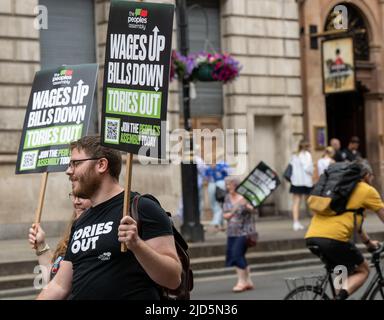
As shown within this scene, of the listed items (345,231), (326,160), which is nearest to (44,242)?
(345,231)

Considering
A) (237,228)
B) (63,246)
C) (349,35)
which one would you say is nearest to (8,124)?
(237,228)

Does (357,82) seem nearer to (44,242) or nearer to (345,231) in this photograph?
(345,231)

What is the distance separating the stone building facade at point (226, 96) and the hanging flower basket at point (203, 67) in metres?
3.24

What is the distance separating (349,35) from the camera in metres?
23.3

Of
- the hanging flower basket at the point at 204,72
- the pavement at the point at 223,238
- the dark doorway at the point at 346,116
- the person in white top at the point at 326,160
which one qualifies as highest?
the hanging flower basket at the point at 204,72

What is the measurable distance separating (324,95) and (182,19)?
8.74 meters

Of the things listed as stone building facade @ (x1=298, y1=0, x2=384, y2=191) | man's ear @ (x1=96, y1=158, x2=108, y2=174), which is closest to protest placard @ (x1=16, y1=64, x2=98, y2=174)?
man's ear @ (x1=96, y1=158, x2=108, y2=174)

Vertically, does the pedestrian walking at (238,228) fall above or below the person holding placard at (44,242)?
below

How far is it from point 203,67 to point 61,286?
41.7 ft

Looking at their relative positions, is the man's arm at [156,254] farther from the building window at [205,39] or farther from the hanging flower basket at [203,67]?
the building window at [205,39]

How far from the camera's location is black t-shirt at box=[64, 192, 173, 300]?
4.47 metres

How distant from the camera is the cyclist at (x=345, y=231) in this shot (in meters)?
8.98

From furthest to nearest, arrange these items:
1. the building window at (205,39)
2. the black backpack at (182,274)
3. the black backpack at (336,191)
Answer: the building window at (205,39), the black backpack at (336,191), the black backpack at (182,274)

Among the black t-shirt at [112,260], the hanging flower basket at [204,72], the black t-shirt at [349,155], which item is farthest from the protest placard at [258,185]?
the black t-shirt at [112,260]
